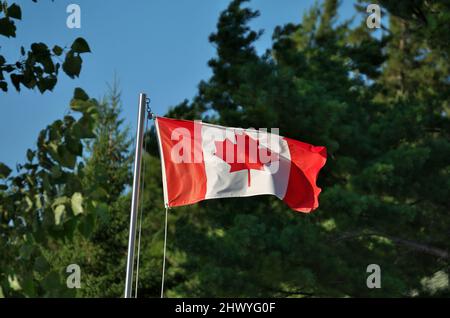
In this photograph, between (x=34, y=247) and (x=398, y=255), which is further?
(x=398, y=255)

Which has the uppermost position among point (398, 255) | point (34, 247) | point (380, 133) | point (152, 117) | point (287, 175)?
point (380, 133)

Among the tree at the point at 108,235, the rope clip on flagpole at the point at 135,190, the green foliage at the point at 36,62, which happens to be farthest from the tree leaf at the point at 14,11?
the tree at the point at 108,235

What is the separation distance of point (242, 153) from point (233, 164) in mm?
124

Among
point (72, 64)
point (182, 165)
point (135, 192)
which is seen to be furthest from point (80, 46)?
point (182, 165)

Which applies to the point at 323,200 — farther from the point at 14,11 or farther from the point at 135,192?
the point at 14,11

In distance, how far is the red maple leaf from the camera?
691cm

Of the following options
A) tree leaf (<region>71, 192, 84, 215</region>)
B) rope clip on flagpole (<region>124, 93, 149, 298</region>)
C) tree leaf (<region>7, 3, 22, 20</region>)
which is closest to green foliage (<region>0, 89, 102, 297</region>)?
tree leaf (<region>71, 192, 84, 215</region>)

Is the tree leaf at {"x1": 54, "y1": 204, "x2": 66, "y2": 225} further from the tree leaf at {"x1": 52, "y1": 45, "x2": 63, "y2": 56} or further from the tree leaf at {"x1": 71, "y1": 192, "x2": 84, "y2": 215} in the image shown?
the tree leaf at {"x1": 52, "y1": 45, "x2": 63, "y2": 56}

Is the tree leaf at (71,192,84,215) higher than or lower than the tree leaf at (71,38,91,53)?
lower
